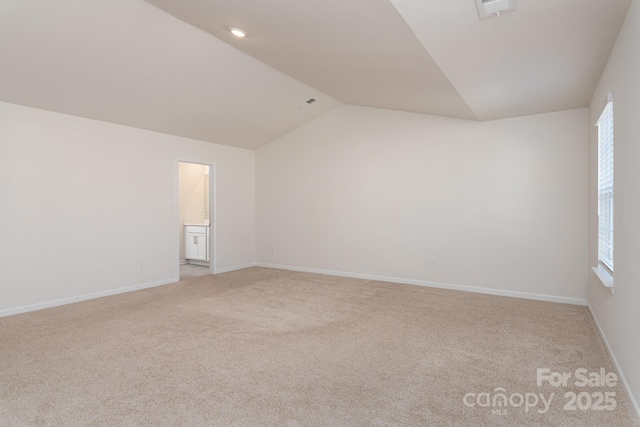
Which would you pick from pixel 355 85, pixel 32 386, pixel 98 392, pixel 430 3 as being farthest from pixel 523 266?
pixel 32 386

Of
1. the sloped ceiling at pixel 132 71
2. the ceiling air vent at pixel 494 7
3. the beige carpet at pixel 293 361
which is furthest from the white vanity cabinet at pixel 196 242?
the ceiling air vent at pixel 494 7

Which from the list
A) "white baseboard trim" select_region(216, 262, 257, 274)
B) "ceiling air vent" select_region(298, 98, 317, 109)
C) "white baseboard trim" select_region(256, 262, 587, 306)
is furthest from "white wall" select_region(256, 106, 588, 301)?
"ceiling air vent" select_region(298, 98, 317, 109)

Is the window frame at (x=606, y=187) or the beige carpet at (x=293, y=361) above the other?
the window frame at (x=606, y=187)

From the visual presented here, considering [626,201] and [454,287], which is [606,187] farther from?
[454,287]

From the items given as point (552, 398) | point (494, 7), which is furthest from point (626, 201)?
point (494, 7)

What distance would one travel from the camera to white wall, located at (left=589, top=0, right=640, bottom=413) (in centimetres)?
208

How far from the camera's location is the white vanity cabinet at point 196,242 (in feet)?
24.5

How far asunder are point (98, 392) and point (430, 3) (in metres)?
3.25

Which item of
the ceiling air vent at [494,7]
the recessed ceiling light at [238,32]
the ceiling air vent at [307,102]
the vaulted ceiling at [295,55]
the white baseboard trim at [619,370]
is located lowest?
the white baseboard trim at [619,370]

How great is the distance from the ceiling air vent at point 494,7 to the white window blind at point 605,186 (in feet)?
4.23

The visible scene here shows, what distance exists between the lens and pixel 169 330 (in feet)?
11.6

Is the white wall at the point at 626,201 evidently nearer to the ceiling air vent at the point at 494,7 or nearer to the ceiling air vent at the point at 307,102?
the ceiling air vent at the point at 494,7

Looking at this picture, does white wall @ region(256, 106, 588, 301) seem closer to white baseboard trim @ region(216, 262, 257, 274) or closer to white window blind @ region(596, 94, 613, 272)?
white baseboard trim @ region(216, 262, 257, 274)

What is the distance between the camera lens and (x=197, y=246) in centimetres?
768
